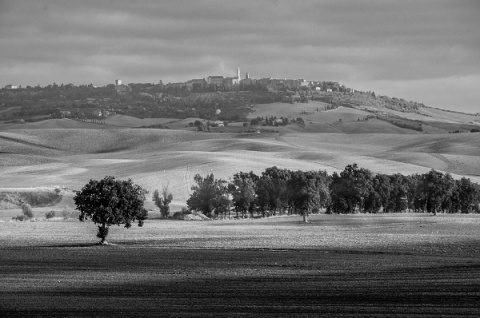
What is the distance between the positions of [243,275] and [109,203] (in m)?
28.7

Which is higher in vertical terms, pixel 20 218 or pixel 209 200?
pixel 209 200

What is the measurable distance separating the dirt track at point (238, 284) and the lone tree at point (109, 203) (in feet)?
35.0

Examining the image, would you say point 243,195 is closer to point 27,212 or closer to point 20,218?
point 27,212

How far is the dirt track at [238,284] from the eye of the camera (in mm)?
35656

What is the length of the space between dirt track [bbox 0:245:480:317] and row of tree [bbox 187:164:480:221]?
69.0 meters

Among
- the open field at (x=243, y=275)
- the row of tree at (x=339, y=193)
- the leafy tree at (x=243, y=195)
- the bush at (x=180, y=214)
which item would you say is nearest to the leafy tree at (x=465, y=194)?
the row of tree at (x=339, y=193)

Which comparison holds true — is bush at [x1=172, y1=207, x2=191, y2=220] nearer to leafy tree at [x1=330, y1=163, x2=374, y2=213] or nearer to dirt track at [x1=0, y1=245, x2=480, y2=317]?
leafy tree at [x1=330, y1=163, x2=374, y2=213]

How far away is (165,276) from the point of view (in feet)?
157

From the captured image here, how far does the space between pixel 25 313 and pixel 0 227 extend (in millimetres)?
67421

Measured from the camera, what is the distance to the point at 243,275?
48.0 meters

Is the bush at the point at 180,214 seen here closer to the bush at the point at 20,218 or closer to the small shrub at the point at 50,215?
the small shrub at the point at 50,215

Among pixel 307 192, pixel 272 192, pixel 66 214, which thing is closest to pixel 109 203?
pixel 307 192

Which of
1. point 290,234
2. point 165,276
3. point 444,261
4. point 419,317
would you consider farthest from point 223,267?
point 290,234

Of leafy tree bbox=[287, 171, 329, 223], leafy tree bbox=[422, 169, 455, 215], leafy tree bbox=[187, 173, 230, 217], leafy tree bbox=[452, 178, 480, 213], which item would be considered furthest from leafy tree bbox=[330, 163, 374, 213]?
leafy tree bbox=[187, 173, 230, 217]
